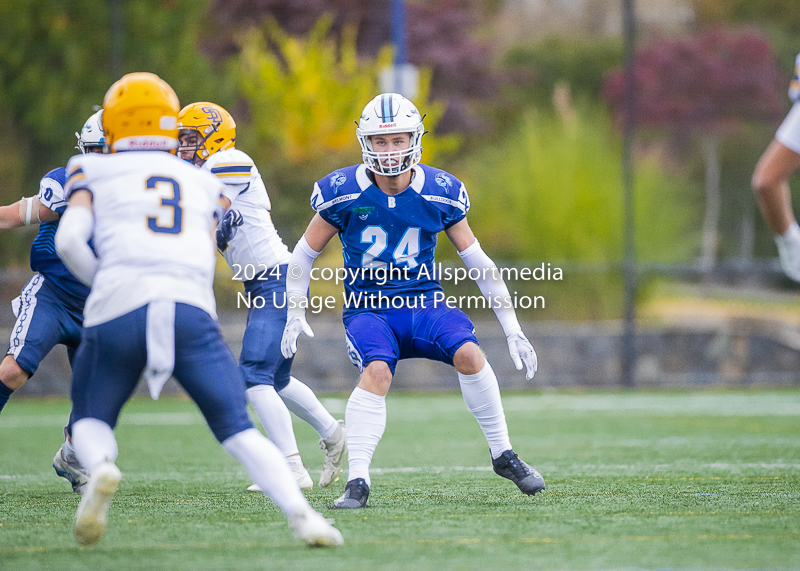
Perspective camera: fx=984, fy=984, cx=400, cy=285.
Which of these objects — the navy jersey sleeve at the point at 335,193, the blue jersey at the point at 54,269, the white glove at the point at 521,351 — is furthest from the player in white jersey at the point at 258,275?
the white glove at the point at 521,351

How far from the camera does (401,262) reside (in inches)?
180

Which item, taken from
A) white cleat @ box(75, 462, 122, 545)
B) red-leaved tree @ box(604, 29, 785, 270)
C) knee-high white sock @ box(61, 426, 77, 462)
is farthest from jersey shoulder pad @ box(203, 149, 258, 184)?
red-leaved tree @ box(604, 29, 785, 270)

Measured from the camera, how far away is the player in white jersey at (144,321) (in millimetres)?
3232

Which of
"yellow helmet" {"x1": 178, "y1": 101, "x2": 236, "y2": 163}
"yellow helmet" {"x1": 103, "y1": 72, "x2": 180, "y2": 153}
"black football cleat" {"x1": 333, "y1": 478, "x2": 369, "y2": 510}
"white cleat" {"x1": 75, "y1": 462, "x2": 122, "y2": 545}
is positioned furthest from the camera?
"yellow helmet" {"x1": 178, "y1": 101, "x2": 236, "y2": 163}

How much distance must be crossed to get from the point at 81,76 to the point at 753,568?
10.8 m

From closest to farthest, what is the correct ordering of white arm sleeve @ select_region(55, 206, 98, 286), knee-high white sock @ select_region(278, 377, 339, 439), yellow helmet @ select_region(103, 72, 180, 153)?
white arm sleeve @ select_region(55, 206, 98, 286) < yellow helmet @ select_region(103, 72, 180, 153) < knee-high white sock @ select_region(278, 377, 339, 439)

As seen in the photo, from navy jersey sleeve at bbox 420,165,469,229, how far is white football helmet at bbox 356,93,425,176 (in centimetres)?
13

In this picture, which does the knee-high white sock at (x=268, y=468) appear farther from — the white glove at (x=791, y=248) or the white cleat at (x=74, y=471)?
the white cleat at (x=74, y=471)

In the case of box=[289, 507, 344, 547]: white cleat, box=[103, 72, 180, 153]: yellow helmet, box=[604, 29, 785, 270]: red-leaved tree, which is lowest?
box=[289, 507, 344, 547]: white cleat

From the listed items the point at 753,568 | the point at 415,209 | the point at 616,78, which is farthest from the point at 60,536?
the point at 616,78

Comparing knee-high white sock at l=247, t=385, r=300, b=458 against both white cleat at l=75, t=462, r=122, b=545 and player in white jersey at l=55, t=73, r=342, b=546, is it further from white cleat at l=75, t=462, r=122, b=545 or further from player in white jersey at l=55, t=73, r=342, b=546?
white cleat at l=75, t=462, r=122, b=545

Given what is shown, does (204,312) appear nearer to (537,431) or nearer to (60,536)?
(60,536)

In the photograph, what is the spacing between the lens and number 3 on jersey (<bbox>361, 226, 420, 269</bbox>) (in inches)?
179

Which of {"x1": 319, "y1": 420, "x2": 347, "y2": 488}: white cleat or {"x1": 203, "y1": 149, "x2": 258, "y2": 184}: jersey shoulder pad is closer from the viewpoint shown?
{"x1": 203, "y1": 149, "x2": 258, "y2": 184}: jersey shoulder pad
